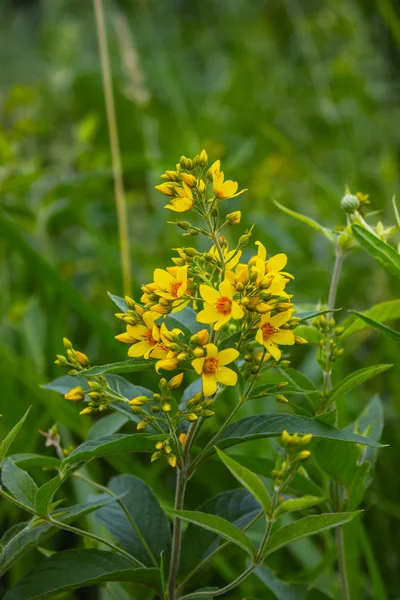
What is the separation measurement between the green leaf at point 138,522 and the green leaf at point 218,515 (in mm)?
22

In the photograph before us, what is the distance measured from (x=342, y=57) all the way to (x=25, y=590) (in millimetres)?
2272

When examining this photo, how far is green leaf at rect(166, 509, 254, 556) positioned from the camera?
1.60 ft

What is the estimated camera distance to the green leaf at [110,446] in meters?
0.51

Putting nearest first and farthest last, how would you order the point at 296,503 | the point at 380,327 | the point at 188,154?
the point at 296,503
the point at 380,327
the point at 188,154

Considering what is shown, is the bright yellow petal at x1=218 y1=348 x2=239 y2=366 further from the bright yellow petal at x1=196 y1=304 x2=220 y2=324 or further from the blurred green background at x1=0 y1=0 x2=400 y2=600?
the blurred green background at x1=0 y1=0 x2=400 y2=600

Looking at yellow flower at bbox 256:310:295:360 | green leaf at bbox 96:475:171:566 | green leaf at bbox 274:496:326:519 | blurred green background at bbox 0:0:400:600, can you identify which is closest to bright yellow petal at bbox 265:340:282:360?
yellow flower at bbox 256:310:295:360

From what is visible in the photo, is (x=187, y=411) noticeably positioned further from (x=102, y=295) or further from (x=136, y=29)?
(x=136, y=29)

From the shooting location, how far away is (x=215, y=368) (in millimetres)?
518

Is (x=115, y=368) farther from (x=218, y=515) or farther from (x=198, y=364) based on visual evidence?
(x=218, y=515)

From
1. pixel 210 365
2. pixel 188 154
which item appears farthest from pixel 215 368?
pixel 188 154

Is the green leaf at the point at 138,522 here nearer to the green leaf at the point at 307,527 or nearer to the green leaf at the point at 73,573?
the green leaf at the point at 73,573

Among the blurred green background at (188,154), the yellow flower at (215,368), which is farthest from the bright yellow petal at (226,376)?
the blurred green background at (188,154)

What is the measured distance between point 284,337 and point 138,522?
0.26 meters

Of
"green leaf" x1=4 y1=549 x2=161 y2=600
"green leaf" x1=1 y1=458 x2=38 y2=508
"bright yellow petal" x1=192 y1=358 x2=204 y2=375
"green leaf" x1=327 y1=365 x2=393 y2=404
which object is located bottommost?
"green leaf" x1=4 y1=549 x2=161 y2=600
